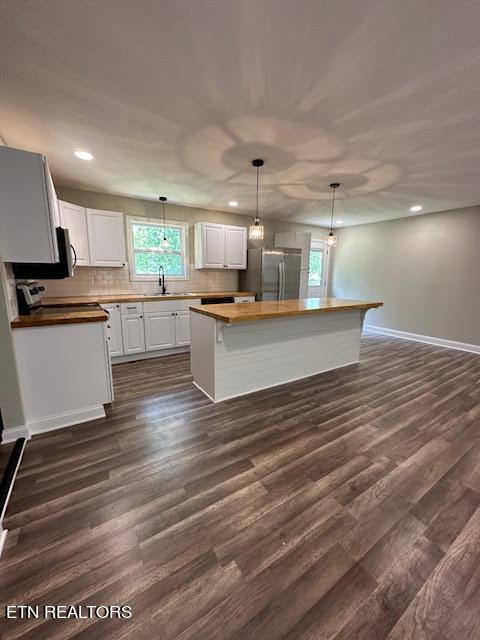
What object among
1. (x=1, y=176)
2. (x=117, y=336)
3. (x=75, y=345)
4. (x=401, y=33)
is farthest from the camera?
(x=117, y=336)

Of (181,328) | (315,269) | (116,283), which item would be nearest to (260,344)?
(181,328)

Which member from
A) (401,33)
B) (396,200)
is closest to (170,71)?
(401,33)

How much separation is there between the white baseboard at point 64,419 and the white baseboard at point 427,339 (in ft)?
19.2

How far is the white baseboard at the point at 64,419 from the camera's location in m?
2.22

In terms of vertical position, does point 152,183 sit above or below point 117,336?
above

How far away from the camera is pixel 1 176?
189 cm

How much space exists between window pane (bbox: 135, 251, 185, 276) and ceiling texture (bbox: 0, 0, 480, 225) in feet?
5.33

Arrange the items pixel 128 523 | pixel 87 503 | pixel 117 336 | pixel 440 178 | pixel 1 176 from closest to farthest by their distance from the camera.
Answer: pixel 128 523 → pixel 87 503 → pixel 1 176 → pixel 440 178 → pixel 117 336

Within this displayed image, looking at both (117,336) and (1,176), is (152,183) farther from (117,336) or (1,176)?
(117,336)

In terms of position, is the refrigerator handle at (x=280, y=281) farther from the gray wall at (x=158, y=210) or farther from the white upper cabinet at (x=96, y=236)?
the white upper cabinet at (x=96, y=236)

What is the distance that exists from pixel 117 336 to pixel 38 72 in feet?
9.65

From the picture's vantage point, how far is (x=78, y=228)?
3705 mm

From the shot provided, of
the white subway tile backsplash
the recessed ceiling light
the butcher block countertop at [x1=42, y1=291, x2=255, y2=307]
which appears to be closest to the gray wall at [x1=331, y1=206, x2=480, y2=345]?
the white subway tile backsplash

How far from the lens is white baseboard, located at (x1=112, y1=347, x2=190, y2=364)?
4.02 metres
